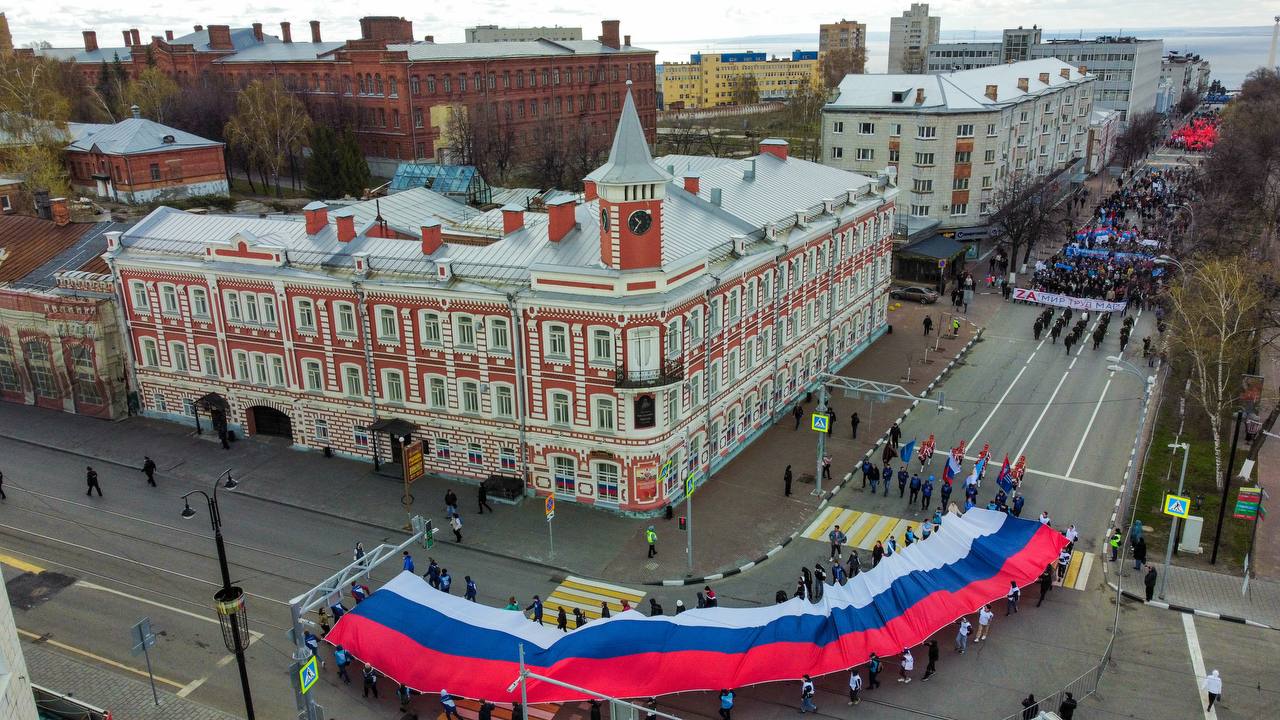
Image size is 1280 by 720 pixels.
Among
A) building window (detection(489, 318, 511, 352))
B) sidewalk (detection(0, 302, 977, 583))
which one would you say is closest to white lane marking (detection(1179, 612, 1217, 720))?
sidewalk (detection(0, 302, 977, 583))

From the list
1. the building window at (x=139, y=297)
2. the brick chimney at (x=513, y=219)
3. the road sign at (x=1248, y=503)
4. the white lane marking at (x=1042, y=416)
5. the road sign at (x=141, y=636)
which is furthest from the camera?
the building window at (x=139, y=297)

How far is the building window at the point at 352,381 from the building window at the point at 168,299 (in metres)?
10.1

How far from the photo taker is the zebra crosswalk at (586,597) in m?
32.1

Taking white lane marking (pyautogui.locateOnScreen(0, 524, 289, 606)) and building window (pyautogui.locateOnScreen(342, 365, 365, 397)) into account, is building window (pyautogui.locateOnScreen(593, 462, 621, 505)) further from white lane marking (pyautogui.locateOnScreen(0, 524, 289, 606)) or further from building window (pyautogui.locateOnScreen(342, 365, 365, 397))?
white lane marking (pyautogui.locateOnScreen(0, 524, 289, 606))

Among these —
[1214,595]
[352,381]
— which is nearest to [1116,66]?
[1214,595]

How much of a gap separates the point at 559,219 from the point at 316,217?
1297 cm

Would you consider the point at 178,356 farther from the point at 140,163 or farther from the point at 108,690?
Result: the point at 140,163

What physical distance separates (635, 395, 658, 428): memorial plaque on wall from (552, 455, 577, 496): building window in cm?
386

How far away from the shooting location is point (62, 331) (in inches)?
1882

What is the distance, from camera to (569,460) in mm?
39375

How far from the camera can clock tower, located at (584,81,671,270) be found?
116 ft

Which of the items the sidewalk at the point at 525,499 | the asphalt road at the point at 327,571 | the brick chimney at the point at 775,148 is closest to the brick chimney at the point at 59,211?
the sidewalk at the point at 525,499

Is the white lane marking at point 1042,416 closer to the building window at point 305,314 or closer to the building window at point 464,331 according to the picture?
the building window at point 464,331

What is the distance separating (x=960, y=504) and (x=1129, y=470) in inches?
347
